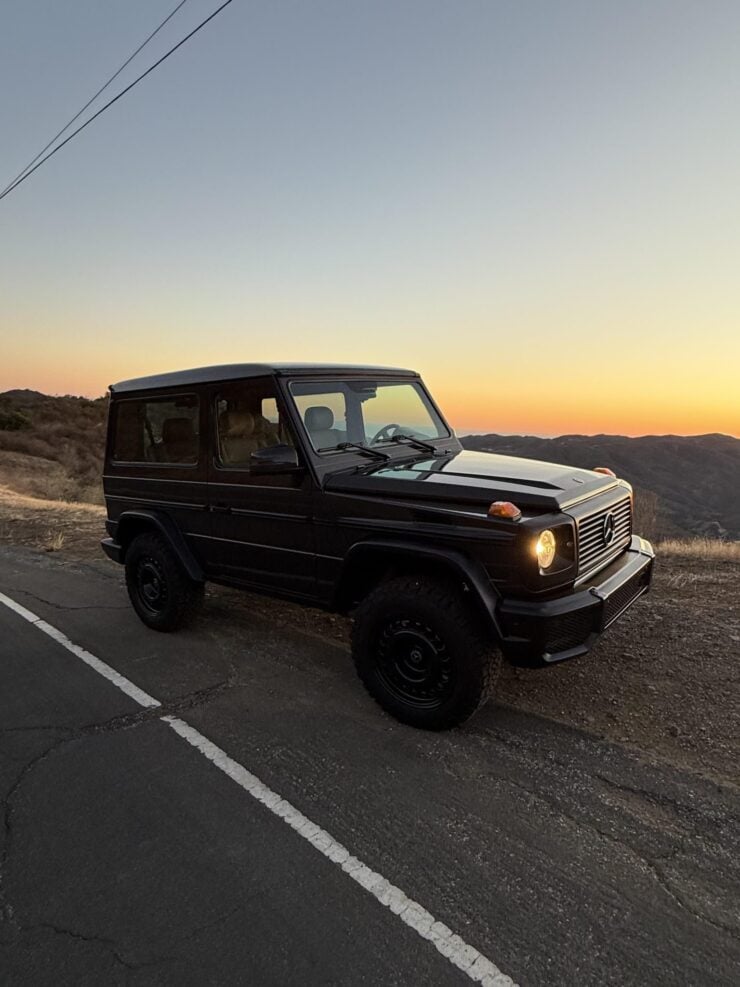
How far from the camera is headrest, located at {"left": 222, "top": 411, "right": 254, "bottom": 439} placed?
14.3 feet

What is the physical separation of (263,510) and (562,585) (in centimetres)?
211

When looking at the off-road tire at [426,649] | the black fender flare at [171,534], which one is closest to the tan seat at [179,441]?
the black fender flare at [171,534]

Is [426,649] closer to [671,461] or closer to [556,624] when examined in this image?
[556,624]

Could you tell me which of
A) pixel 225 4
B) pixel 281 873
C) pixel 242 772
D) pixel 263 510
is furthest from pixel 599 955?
pixel 225 4

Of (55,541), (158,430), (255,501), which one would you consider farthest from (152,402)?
(55,541)

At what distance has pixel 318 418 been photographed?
414cm

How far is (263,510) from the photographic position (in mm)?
4219

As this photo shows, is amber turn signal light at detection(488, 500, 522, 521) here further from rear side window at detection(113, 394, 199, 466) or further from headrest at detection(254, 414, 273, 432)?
rear side window at detection(113, 394, 199, 466)

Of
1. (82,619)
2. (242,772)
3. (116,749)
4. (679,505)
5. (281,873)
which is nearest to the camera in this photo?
(281,873)

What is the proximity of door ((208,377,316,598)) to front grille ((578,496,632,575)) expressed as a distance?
5.60 feet

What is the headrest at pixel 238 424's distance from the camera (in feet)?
14.3

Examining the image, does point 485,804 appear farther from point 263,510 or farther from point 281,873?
point 263,510

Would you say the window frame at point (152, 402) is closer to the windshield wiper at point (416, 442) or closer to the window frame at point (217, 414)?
the window frame at point (217, 414)

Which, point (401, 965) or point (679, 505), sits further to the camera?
point (679, 505)
